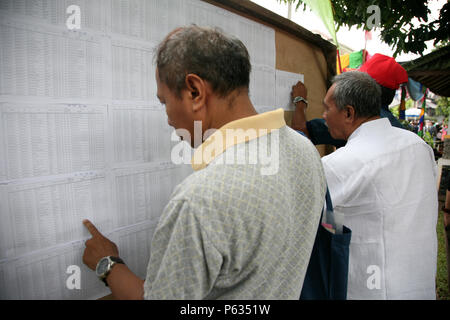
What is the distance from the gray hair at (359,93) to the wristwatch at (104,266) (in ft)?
3.98

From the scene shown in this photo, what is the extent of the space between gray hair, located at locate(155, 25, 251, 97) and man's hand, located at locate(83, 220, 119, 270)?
0.52m

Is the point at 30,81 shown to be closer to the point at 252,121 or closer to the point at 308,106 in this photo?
the point at 252,121

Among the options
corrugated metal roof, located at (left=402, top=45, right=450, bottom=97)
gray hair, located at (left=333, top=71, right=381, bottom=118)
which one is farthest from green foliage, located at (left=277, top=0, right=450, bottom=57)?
gray hair, located at (left=333, top=71, right=381, bottom=118)

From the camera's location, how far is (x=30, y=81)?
28.1 inches

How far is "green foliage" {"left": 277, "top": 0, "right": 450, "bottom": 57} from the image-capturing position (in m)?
2.78

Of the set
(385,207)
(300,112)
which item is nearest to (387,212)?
(385,207)

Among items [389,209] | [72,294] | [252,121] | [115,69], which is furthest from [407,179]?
[72,294]

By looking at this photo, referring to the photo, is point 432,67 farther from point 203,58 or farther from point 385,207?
point 203,58

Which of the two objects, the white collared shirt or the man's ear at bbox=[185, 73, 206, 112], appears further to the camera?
the white collared shirt

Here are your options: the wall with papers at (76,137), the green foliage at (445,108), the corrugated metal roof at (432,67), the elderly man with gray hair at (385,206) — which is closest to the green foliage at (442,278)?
the corrugated metal roof at (432,67)

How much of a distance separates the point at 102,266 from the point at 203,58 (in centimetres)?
64

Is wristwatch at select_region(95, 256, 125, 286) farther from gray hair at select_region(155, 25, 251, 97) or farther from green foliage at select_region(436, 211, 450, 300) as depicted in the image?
green foliage at select_region(436, 211, 450, 300)

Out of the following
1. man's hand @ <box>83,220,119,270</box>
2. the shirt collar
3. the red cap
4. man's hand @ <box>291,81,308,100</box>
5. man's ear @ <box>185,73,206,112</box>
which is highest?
the red cap

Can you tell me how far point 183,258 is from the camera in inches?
20.6
